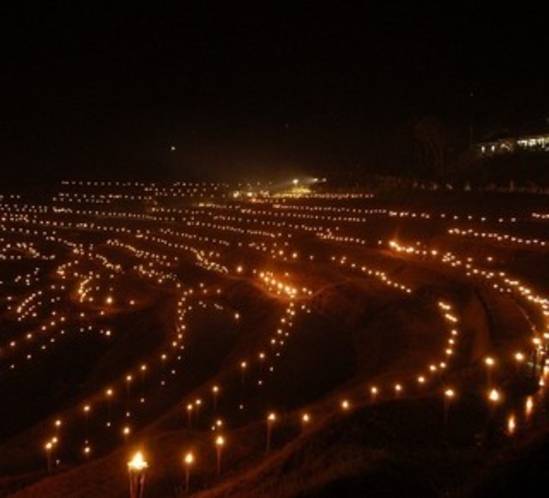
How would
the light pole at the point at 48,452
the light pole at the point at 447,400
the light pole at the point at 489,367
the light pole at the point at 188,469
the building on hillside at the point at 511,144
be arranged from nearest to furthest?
the light pole at the point at 447,400 → the light pole at the point at 188,469 → the light pole at the point at 489,367 → the light pole at the point at 48,452 → the building on hillside at the point at 511,144

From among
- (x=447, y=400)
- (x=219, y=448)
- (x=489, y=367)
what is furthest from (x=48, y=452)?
(x=489, y=367)

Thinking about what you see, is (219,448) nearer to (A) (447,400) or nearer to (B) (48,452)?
(A) (447,400)

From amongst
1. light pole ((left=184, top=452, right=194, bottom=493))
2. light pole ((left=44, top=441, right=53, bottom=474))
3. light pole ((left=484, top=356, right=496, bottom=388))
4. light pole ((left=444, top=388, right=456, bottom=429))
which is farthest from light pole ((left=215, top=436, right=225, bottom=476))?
light pole ((left=484, top=356, right=496, bottom=388))

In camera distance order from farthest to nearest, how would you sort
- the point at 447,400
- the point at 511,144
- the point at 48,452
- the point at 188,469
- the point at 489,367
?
the point at 511,144 < the point at 48,452 < the point at 489,367 < the point at 188,469 < the point at 447,400

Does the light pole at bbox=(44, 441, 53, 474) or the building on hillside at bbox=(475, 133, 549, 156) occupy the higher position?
the building on hillside at bbox=(475, 133, 549, 156)

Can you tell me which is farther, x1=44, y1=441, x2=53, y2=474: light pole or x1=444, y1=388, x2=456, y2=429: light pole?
x1=44, y1=441, x2=53, y2=474: light pole

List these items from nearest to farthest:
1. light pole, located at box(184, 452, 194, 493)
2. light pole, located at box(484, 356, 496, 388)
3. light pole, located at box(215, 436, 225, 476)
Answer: light pole, located at box(184, 452, 194, 493) < light pole, located at box(215, 436, 225, 476) < light pole, located at box(484, 356, 496, 388)

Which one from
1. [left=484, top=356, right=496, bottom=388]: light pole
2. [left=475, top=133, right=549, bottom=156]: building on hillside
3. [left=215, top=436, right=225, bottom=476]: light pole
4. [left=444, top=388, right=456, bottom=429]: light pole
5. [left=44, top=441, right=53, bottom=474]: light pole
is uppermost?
[left=475, top=133, right=549, bottom=156]: building on hillside

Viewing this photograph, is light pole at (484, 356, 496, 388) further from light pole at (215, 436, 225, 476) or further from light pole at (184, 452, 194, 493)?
light pole at (184, 452, 194, 493)

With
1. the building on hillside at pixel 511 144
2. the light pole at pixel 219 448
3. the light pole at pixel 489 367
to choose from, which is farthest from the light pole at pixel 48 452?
the building on hillside at pixel 511 144

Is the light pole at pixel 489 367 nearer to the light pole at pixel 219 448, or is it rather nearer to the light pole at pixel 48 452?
the light pole at pixel 219 448

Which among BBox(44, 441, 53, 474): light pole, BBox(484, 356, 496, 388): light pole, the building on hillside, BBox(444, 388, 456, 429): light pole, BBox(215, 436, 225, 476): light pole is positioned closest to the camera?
BBox(444, 388, 456, 429): light pole

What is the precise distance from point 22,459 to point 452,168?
143 feet

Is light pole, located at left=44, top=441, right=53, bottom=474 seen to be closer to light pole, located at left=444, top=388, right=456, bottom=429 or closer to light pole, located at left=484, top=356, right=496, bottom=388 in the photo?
light pole, located at left=444, top=388, right=456, bottom=429
